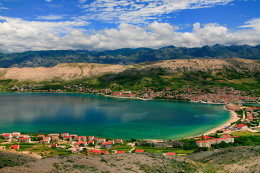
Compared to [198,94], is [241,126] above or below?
below

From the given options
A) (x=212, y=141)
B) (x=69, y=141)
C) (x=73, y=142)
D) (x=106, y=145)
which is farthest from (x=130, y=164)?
(x=212, y=141)

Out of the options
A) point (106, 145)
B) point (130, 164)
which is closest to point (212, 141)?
point (106, 145)

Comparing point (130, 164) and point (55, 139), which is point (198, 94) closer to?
point (55, 139)

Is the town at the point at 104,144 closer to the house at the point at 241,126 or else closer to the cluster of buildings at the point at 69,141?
the cluster of buildings at the point at 69,141

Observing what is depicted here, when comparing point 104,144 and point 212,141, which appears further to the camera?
point 212,141

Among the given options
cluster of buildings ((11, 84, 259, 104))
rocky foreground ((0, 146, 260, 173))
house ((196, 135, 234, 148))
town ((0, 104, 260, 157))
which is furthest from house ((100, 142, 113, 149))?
cluster of buildings ((11, 84, 259, 104))

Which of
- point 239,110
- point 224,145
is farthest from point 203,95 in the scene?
point 224,145

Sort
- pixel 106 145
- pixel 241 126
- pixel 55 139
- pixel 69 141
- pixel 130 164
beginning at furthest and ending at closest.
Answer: pixel 241 126
pixel 69 141
pixel 55 139
pixel 106 145
pixel 130 164

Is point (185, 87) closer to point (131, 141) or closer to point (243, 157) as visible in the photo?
point (131, 141)

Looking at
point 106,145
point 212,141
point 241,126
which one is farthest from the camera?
point 241,126

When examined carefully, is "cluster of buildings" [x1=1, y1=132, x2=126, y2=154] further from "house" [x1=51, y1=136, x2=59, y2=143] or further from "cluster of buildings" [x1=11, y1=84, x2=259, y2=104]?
"cluster of buildings" [x1=11, y1=84, x2=259, y2=104]

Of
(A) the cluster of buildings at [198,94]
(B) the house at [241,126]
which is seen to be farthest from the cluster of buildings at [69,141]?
(A) the cluster of buildings at [198,94]

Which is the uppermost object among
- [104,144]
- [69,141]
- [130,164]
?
[130,164]
